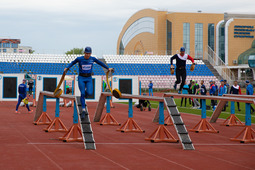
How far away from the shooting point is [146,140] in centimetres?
1277

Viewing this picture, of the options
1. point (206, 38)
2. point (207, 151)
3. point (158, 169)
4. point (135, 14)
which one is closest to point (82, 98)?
point (207, 151)

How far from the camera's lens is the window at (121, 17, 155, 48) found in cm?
8725

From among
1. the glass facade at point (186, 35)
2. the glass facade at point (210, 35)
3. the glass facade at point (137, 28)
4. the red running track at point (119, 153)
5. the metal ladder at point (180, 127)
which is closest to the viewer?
the red running track at point (119, 153)

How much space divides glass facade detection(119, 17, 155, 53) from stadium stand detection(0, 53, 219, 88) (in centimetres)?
2160

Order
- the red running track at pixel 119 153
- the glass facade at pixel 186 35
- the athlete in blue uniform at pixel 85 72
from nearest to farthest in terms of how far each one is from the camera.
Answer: the red running track at pixel 119 153, the athlete in blue uniform at pixel 85 72, the glass facade at pixel 186 35

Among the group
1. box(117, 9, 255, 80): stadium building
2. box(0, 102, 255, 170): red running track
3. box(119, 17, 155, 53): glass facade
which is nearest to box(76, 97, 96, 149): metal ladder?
box(0, 102, 255, 170): red running track

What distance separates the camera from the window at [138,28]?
87.2 metres

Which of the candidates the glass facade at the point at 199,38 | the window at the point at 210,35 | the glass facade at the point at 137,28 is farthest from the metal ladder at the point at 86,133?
the glass facade at the point at 137,28

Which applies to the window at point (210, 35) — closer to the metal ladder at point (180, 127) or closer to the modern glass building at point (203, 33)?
the modern glass building at point (203, 33)

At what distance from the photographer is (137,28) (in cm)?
9731

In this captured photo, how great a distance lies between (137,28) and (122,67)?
3702 cm

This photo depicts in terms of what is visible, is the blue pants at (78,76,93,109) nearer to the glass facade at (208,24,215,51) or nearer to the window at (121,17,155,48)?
the glass facade at (208,24,215,51)

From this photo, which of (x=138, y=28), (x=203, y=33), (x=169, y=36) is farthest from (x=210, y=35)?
(x=138, y=28)

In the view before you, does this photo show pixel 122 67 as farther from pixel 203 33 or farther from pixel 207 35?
pixel 207 35
